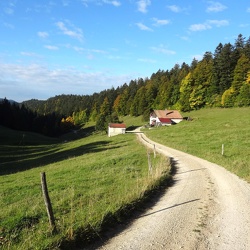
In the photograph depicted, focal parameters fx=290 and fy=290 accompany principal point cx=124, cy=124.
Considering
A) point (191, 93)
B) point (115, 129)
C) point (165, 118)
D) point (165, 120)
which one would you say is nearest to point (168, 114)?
point (165, 118)

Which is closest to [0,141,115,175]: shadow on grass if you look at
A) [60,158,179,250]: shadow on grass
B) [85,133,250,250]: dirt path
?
[60,158,179,250]: shadow on grass

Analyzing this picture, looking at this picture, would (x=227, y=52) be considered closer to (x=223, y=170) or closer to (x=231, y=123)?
(x=231, y=123)

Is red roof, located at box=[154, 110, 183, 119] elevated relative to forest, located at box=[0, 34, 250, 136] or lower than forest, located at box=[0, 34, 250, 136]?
lower

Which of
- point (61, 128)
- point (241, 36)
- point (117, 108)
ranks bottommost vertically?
point (61, 128)

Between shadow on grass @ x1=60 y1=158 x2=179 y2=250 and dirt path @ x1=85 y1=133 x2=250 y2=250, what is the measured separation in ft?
0.70

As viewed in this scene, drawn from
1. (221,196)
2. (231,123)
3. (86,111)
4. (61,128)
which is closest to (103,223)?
(221,196)

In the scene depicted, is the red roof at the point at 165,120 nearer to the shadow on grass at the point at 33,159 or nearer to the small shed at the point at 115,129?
the small shed at the point at 115,129

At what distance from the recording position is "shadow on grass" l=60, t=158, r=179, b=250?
25.6 feet

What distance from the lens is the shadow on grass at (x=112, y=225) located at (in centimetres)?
780

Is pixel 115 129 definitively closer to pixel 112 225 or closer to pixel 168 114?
pixel 168 114

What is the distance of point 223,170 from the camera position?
20.7 metres

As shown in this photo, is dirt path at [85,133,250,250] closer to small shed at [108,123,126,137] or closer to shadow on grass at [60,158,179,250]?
shadow on grass at [60,158,179,250]

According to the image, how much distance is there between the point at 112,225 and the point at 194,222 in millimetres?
2719

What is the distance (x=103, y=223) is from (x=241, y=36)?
4775 inches
